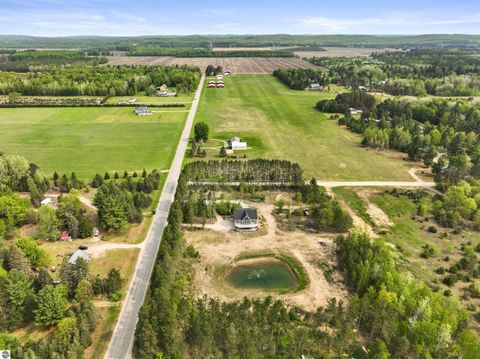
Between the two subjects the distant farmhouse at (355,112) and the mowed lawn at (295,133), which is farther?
the distant farmhouse at (355,112)

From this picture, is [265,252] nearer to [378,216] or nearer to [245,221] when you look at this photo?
[245,221]

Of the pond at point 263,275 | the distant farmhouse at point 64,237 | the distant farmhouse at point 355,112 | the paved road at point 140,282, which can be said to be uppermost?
the distant farmhouse at point 355,112

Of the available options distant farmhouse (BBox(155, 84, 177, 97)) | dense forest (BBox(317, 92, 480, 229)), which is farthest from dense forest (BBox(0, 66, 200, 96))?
dense forest (BBox(317, 92, 480, 229))

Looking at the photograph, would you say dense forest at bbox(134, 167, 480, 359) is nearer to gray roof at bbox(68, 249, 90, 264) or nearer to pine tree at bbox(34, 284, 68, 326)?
pine tree at bbox(34, 284, 68, 326)

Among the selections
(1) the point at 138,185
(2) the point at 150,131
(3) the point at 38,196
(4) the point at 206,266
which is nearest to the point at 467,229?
(4) the point at 206,266

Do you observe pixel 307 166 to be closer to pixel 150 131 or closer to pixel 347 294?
pixel 347 294

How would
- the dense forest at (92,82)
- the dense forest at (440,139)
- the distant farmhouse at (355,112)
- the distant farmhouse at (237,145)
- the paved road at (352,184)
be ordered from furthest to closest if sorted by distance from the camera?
the dense forest at (92,82)
the distant farmhouse at (355,112)
the distant farmhouse at (237,145)
the paved road at (352,184)
the dense forest at (440,139)

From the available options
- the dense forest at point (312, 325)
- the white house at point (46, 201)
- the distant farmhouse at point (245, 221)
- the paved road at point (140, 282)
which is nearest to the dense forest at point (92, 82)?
the paved road at point (140, 282)

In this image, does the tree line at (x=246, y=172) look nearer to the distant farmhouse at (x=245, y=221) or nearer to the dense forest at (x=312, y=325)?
the distant farmhouse at (x=245, y=221)
